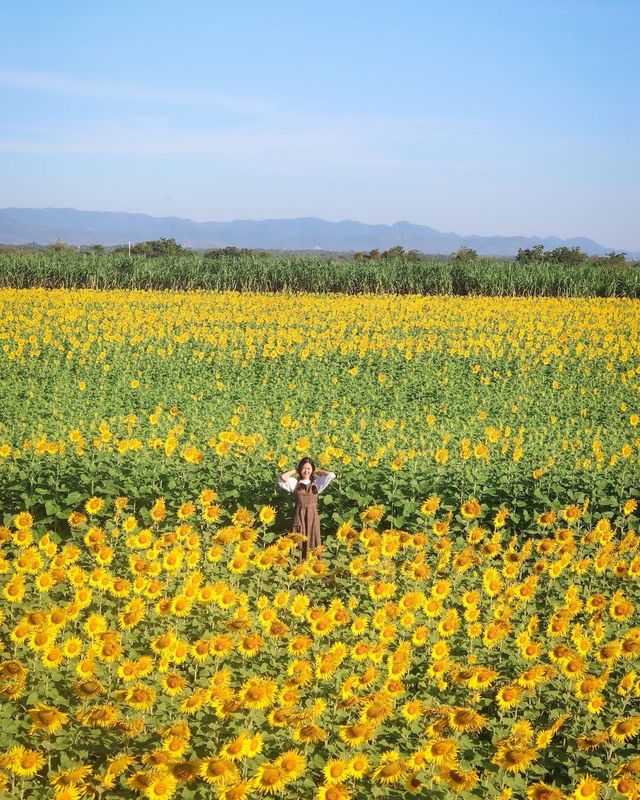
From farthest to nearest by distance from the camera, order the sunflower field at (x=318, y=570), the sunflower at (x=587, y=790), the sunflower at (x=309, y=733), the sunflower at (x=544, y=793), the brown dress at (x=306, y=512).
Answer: the brown dress at (x=306, y=512) < the sunflower field at (x=318, y=570) < the sunflower at (x=309, y=733) < the sunflower at (x=587, y=790) < the sunflower at (x=544, y=793)

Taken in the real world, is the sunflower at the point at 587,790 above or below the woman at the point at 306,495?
below

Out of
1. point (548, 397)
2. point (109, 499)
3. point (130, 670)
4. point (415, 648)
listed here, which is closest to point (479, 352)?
point (548, 397)

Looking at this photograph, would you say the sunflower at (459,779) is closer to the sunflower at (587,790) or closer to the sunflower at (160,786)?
the sunflower at (587,790)

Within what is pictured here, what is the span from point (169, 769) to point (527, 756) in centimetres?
168

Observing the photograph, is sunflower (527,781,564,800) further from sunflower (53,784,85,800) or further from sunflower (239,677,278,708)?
sunflower (53,784,85,800)

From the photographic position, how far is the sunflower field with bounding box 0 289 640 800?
4316mm

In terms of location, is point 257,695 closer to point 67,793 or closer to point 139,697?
point 139,697

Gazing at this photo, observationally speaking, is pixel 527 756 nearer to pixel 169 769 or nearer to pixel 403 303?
pixel 169 769

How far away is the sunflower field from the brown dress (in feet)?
0.98

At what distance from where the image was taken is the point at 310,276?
3825cm

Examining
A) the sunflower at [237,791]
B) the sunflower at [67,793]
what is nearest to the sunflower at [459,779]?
the sunflower at [237,791]

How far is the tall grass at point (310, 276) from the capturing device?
120 ft

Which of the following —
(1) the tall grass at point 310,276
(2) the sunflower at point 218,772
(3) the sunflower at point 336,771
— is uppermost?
(1) the tall grass at point 310,276

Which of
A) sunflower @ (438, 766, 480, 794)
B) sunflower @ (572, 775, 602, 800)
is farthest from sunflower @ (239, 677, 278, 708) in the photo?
sunflower @ (572, 775, 602, 800)
